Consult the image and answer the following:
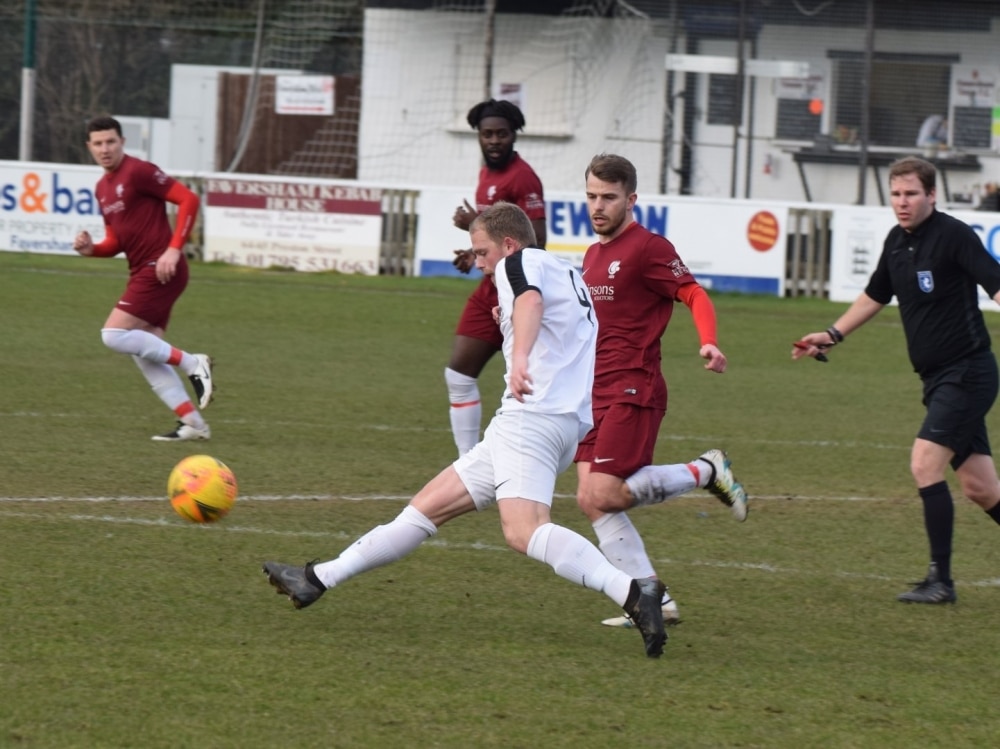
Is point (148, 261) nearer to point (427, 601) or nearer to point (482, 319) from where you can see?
point (482, 319)

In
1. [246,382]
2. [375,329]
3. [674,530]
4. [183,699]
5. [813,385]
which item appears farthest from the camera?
[375,329]

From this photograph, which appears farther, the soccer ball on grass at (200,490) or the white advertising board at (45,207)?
the white advertising board at (45,207)

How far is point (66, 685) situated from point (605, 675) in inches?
70.3

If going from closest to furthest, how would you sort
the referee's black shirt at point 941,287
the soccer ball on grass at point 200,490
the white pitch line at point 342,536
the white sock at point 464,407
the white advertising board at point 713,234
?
the referee's black shirt at point 941,287 → the soccer ball on grass at point 200,490 → the white pitch line at point 342,536 → the white sock at point 464,407 → the white advertising board at point 713,234

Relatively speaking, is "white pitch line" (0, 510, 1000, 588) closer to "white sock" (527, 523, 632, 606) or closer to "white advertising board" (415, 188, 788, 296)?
"white sock" (527, 523, 632, 606)

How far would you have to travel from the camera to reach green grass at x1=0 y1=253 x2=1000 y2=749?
4.97 m

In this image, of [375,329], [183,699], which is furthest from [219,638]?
[375,329]

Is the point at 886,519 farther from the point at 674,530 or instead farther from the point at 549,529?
the point at 549,529

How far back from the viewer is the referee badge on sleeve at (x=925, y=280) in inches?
270

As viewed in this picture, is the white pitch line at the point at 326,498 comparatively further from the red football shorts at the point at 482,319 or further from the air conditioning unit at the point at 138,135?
the air conditioning unit at the point at 138,135

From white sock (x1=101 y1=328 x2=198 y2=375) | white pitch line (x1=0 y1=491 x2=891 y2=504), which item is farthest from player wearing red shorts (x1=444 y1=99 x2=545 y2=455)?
white sock (x1=101 y1=328 x2=198 y2=375)

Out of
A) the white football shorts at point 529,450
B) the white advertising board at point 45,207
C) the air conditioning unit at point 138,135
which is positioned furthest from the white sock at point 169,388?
the air conditioning unit at point 138,135

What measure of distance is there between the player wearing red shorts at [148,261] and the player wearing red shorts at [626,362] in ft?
15.3

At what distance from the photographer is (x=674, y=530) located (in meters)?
8.32
